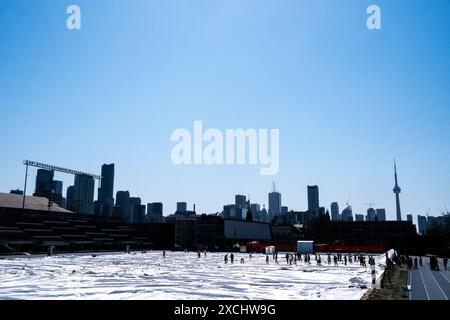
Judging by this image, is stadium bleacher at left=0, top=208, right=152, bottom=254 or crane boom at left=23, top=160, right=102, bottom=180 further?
crane boom at left=23, top=160, right=102, bottom=180

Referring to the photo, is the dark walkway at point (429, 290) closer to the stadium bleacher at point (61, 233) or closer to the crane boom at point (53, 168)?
the stadium bleacher at point (61, 233)

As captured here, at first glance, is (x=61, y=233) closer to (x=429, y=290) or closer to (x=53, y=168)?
(x=53, y=168)

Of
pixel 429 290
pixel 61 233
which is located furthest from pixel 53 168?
pixel 429 290

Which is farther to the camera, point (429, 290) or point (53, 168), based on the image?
point (53, 168)

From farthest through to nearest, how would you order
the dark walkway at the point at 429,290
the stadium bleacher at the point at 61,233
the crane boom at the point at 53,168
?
the crane boom at the point at 53,168 < the stadium bleacher at the point at 61,233 < the dark walkway at the point at 429,290

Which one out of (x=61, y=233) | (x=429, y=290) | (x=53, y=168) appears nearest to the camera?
(x=429, y=290)

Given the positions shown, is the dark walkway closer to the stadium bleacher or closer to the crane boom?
the stadium bleacher

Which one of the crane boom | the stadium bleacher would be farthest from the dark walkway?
the crane boom

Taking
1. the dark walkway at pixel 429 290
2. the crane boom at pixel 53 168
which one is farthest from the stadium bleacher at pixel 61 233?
the dark walkway at pixel 429 290

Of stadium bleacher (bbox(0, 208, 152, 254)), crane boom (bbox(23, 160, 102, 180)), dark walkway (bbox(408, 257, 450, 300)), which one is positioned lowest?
dark walkway (bbox(408, 257, 450, 300))

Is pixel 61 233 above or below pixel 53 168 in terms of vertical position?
below
